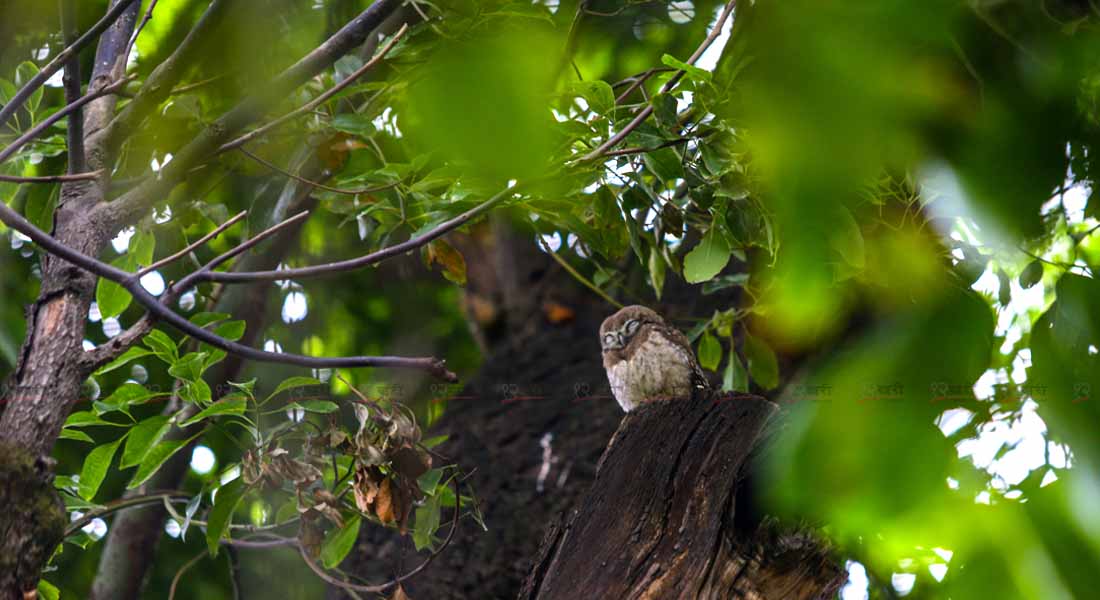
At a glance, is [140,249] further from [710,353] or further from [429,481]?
[710,353]

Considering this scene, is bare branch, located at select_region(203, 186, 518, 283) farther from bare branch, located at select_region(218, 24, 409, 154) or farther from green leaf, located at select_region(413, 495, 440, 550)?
green leaf, located at select_region(413, 495, 440, 550)

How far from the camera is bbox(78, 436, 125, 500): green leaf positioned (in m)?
1.86

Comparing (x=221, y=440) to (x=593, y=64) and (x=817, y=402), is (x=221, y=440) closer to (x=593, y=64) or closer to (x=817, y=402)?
(x=593, y=64)

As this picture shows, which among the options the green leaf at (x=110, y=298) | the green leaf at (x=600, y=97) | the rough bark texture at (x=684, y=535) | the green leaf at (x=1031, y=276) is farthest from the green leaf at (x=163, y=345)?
the green leaf at (x=1031, y=276)

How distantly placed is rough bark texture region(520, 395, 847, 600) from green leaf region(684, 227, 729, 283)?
0.94ft

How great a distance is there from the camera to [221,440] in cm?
361

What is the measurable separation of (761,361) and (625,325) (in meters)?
0.48

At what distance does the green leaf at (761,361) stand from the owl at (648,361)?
0.72 ft

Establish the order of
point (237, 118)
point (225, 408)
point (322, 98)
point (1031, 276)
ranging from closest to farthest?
point (237, 118), point (322, 98), point (1031, 276), point (225, 408)

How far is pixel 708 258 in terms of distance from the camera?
1.93 meters

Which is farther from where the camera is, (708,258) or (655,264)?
(655,264)

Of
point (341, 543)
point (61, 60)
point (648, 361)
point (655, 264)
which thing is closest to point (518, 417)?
point (648, 361)

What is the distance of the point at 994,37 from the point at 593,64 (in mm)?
2094

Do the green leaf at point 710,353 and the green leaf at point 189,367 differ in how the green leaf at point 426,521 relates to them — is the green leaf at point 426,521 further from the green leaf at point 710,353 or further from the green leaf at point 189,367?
the green leaf at point 710,353
